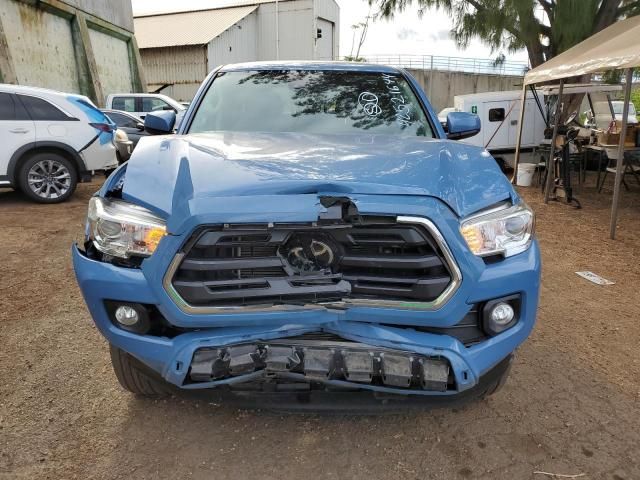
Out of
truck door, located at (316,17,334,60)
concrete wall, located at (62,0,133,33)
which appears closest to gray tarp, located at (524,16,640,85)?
concrete wall, located at (62,0,133,33)

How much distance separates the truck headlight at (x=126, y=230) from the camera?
2.00m

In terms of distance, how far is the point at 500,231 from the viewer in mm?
2078

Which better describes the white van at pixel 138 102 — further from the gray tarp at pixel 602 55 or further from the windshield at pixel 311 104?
the windshield at pixel 311 104

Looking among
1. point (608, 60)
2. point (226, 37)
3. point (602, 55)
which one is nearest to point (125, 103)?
A: point (602, 55)

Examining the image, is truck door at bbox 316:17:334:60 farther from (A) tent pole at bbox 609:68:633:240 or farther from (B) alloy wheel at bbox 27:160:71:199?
(A) tent pole at bbox 609:68:633:240

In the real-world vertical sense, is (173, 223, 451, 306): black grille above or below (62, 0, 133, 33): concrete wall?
below

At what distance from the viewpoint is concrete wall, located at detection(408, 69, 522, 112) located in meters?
29.0

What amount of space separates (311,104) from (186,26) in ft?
108

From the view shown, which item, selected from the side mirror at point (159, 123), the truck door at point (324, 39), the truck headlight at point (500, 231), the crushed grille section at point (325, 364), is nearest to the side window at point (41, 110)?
the side mirror at point (159, 123)

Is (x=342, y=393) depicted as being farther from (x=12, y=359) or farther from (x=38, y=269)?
(x=38, y=269)

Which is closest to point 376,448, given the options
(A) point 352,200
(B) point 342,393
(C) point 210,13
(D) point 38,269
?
(B) point 342,393

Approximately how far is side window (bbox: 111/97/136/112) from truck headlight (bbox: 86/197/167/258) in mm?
12707

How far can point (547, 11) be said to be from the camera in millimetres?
12273

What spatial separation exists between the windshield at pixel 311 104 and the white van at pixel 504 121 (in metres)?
9.88
